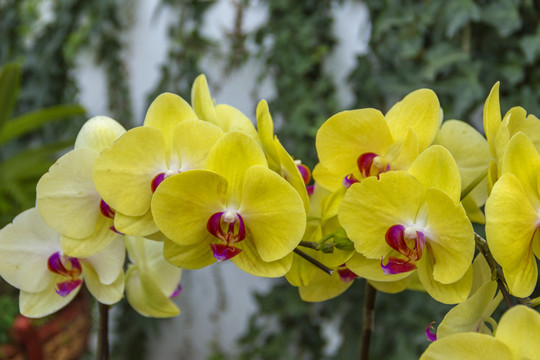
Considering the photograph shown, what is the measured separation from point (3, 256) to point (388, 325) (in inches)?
27.1

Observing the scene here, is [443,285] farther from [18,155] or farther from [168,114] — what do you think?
[18,155]

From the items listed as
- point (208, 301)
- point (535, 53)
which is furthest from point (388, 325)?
point (208, 301)

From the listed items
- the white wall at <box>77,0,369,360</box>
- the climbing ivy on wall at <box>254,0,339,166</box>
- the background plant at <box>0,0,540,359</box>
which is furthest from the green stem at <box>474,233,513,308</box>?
the white wall at <box>77,0,369,360</box>

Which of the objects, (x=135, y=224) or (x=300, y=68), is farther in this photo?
(x=300, y=68)

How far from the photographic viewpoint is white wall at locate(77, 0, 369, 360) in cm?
143

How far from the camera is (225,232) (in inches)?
11.2

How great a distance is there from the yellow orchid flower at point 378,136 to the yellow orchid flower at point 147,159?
0.23 feet

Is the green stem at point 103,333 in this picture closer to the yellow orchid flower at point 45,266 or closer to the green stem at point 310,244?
the yellow orchid flower at point 45,266

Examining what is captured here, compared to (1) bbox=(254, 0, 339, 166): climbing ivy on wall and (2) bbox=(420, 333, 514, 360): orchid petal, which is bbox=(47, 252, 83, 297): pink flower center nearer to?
(2) bbox=(420, 333, 514, 360): orchid petal

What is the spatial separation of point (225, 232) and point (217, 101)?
1.17 meters

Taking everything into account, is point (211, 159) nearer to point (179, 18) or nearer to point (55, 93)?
point (179, 18)

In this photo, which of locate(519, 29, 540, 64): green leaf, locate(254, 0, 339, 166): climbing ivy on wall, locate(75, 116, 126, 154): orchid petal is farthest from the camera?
locate(254, 0, 339, 166): climbing ivy on wall

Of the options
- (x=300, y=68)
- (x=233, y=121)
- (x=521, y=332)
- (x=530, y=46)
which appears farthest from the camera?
(x=300, y=68)

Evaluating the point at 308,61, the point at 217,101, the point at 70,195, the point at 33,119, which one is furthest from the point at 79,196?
the point at 217,101
